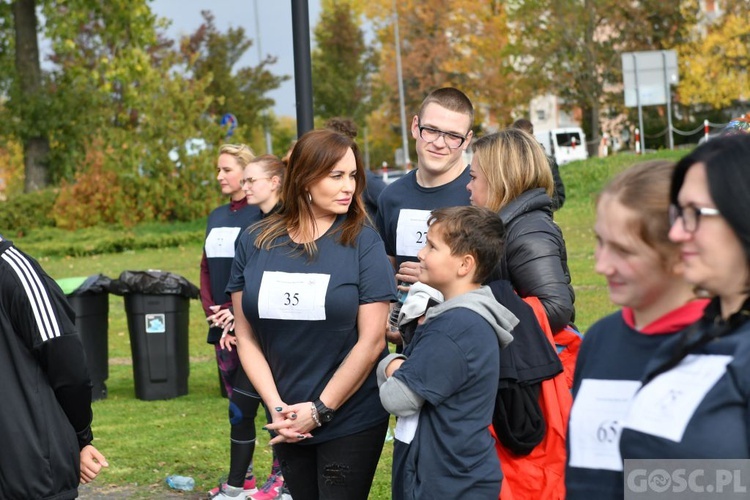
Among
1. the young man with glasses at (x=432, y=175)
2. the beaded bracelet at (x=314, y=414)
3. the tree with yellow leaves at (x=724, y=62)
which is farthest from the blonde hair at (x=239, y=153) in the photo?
the tree with yellow leaves at (x=724, y=62)

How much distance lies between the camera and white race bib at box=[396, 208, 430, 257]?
197 inches

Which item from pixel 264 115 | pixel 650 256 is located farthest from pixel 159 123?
pixel 650 256

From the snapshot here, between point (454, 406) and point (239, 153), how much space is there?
4.02 m

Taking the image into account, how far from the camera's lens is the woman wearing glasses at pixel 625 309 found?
7.56ft

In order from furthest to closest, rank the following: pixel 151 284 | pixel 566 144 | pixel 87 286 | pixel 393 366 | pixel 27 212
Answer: pixel 566 144
pixel 27 212
pixel 87 286
pixel 151 284
pixel 393 366

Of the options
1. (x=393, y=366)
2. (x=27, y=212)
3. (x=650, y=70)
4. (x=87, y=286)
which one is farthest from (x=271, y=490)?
(x=27, y=212)

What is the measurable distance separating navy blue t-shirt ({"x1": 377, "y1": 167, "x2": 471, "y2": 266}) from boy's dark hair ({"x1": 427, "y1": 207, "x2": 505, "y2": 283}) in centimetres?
127

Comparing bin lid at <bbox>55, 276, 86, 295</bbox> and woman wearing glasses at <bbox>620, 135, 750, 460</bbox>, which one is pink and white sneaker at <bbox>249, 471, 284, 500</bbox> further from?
woman wearing glasses at <bbox>620, 135, 750, 460</bbox>

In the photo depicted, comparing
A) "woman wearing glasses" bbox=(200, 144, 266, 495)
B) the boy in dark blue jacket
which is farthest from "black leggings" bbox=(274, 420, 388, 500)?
"woman wearing glasses" bbox=(200, 144, 266, 495)

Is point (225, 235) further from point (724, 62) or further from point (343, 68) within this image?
point (343, 68)

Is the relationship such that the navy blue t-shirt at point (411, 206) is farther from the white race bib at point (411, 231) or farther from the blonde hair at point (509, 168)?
the blonde hair at point (509, 168)

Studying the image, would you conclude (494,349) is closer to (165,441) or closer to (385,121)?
(165,441)

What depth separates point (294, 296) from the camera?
13.2 feet

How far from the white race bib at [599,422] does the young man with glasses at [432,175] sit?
2.48 meters
